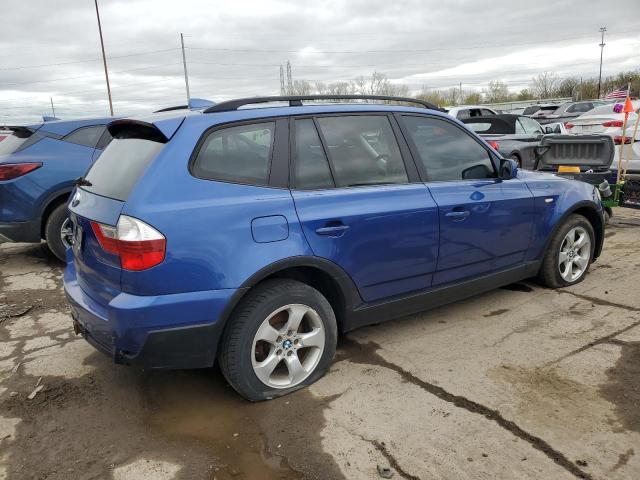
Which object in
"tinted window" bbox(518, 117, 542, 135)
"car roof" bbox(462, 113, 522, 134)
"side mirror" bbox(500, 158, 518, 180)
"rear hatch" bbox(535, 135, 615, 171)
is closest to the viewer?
"side mirror" bbox(500, 158, 518, 180)

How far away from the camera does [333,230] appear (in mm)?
3023

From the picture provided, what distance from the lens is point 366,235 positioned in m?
3.16

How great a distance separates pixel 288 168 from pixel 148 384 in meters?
1.65

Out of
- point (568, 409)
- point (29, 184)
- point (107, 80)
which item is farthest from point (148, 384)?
point (107, 80)

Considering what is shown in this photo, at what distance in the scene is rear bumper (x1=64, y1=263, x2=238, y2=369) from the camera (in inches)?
101

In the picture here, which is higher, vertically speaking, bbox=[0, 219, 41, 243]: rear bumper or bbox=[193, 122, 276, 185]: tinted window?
bbox=[193, 122, 276, 185]: tinted window

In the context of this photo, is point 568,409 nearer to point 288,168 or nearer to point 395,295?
point 395,295

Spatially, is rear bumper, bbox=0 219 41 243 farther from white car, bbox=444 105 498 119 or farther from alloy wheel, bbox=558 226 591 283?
white car, bbox=444 105 498 119

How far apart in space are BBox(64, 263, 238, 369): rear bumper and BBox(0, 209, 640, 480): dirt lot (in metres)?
0.43

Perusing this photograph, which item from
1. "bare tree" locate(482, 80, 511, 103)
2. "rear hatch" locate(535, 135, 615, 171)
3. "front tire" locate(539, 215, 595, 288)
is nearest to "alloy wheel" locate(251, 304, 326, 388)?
"front tire" locate(539, 215, 595, 288)

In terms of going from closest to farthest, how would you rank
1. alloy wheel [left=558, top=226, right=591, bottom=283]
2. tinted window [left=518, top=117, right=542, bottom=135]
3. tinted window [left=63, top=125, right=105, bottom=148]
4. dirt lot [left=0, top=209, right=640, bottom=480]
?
dirt lot [left=0, top=209, right=640, bottom=480] < alloy wheel [left=558, top=226, right=591, bottom=283] < tinted window [left=63, top=125, right=105, bottom=148] < tinted window [left=518, top=117, right=542, bottom=135]

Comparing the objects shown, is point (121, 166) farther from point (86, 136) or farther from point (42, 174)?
point (86, 136)

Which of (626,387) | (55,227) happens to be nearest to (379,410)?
(626,387)

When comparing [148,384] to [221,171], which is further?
[148,384]
